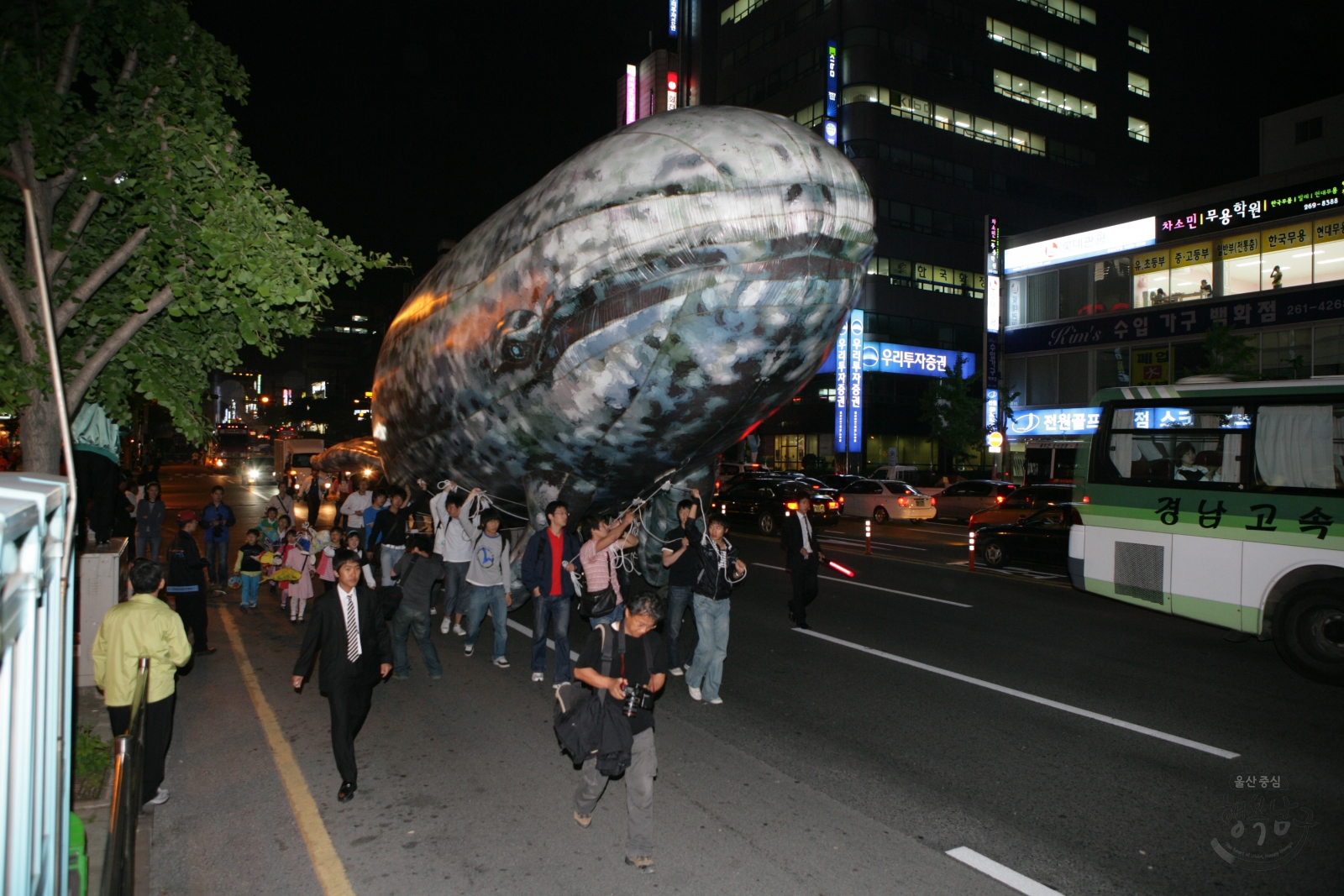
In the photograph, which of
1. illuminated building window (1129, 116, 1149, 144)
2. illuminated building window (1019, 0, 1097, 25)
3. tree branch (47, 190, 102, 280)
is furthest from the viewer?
illuminated building window (1129, 116, 1149, 144)

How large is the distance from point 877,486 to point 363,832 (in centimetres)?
2227

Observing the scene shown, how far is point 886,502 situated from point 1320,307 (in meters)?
17.0

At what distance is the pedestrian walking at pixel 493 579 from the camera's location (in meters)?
8.33

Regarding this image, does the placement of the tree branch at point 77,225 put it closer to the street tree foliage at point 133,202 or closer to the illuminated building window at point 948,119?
the street tree foliage at point 133,202

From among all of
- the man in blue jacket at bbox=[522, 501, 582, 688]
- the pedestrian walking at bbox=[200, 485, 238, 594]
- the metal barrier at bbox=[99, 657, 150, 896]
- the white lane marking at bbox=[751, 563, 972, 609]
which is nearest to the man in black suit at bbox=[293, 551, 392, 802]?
the metal barrier at bbox=[99, 657, 150, 896]

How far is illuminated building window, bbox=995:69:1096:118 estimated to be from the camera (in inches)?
1951

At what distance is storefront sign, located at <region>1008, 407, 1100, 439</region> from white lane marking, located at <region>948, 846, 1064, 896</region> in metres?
31.8

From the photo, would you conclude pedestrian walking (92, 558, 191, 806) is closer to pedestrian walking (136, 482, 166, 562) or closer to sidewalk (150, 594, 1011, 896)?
sidewalk (150, 594, 1011, 896)

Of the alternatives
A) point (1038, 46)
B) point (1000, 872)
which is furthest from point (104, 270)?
point (1038, 46)

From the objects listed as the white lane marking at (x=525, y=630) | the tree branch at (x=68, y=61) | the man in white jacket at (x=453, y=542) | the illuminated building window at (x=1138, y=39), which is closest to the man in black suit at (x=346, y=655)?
the man in white jacket at (x=453, y=542)

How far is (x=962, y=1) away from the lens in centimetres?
4750

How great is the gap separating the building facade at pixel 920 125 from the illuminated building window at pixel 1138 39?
2938mm

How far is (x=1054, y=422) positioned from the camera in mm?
35625

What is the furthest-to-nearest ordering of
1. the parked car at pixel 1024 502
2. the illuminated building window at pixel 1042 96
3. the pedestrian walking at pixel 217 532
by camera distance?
the illuminated building window at pixel 1042 96 → the parked car at pixel 1024 502 → the pedestrian walking at pixel 217 532
